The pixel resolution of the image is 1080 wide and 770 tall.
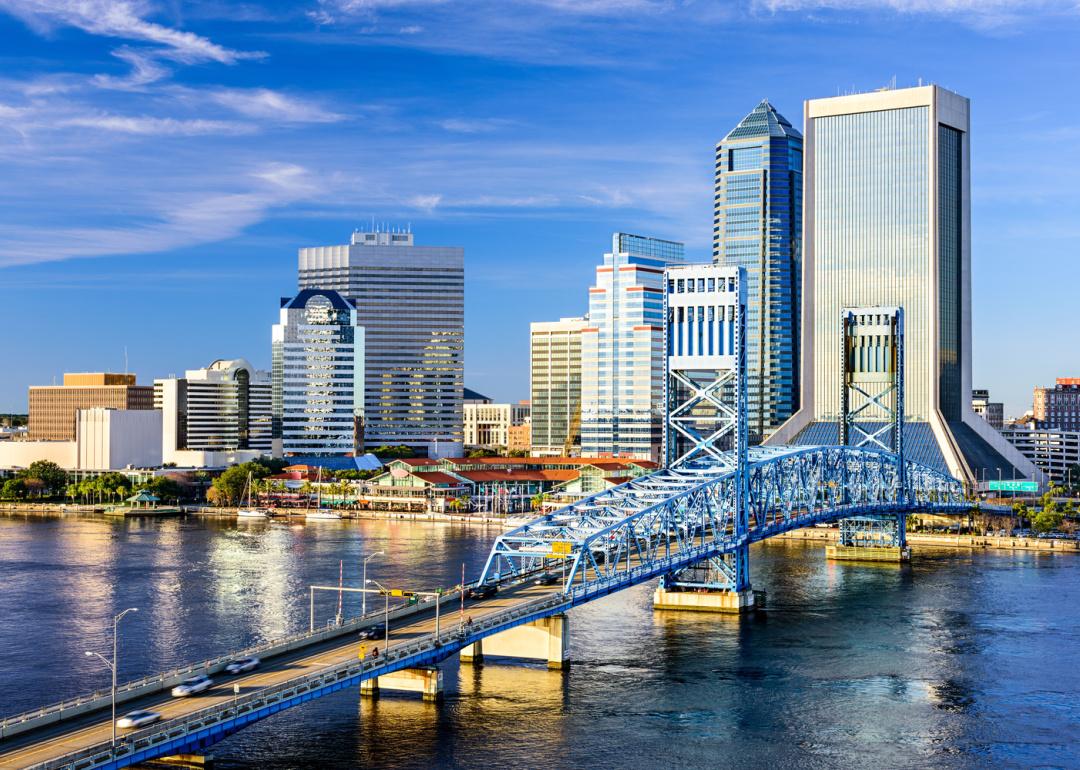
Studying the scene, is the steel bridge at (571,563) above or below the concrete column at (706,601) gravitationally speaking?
above

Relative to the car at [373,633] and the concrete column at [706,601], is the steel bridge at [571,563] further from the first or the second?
the concrete column at [706,601]

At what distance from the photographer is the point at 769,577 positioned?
13250cm

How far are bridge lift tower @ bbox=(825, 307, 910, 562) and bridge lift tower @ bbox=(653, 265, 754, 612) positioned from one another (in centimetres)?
4138

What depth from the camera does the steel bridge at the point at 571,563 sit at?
57.5 m

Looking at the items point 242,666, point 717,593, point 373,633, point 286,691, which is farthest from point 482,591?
point 717,593

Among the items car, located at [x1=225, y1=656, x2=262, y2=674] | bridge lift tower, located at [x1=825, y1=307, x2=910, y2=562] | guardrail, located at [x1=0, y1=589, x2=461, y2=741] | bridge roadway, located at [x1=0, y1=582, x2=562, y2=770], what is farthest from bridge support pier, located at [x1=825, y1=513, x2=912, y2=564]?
car, located at [x1=225, y1=656, x2=262, y2=674]

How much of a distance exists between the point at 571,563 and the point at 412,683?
29.3 metres

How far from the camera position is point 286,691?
6294cm

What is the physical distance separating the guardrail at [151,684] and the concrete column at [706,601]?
99.8 feet

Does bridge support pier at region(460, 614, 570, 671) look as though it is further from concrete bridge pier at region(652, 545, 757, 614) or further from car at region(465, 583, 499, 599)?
concrete bridge pier at region(652, 545, 757, 614)

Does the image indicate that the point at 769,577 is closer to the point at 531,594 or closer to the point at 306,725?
the point at 531,594

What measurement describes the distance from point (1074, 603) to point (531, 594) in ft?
175

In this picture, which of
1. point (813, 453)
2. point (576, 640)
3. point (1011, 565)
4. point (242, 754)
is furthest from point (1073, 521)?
point (242, 754)

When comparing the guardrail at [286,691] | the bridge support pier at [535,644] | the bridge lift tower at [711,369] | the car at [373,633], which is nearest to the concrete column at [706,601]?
the bridge lift tower at [711,369]
